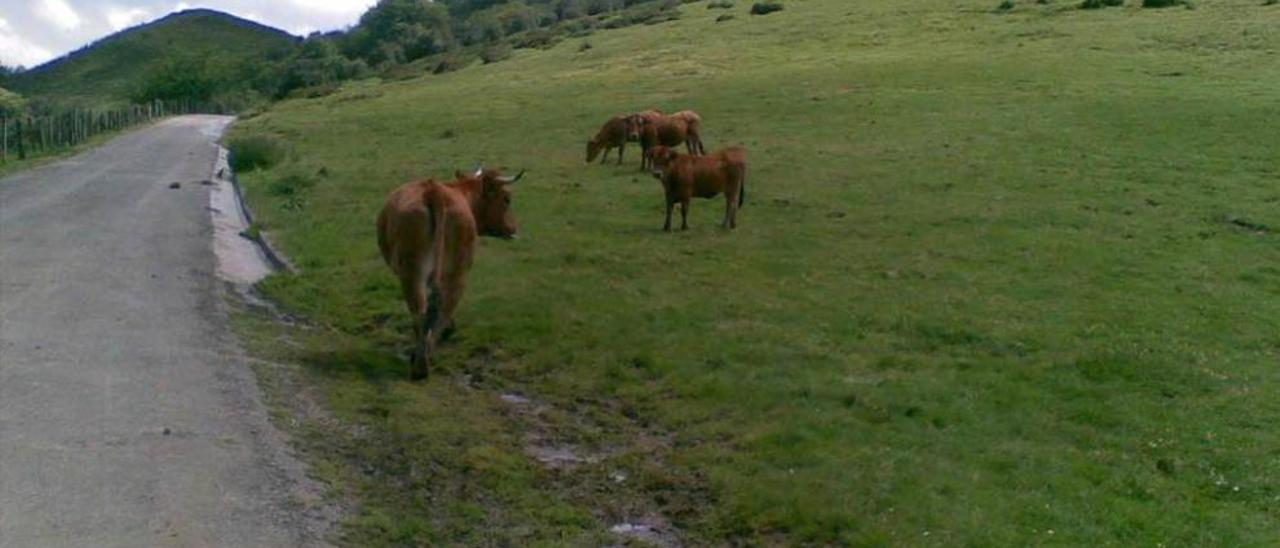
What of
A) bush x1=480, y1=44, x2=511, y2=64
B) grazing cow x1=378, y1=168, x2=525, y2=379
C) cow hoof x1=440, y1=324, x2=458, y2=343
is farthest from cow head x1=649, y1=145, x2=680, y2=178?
bush x1=480, y1=44, x2=511, y2=64

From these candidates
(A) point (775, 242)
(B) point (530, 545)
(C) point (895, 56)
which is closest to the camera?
(B) point (530, 545)

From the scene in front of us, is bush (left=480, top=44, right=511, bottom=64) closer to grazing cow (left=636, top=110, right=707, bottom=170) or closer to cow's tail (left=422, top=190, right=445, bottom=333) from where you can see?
grazing cow (left=636, top=110, right=707, bottom=170)

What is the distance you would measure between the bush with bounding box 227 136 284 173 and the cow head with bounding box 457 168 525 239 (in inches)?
881

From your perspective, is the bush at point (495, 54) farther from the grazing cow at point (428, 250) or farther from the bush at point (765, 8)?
the grazing cow at point (428, 250)

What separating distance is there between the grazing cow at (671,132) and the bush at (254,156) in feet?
35.3

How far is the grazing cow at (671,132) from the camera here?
32.7 m

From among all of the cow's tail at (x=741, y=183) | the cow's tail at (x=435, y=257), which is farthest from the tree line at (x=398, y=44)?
the cow's tail at (x=435, y=257)

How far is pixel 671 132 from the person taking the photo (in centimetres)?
3294

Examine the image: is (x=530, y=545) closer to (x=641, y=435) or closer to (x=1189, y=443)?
(x=641, y=435)

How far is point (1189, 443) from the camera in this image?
446 inches

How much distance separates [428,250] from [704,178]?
32.2ft

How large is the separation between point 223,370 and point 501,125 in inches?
1110

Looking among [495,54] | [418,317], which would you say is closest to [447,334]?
[418,317]

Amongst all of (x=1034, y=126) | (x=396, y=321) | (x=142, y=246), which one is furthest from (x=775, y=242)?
(x=1034, y=126)
